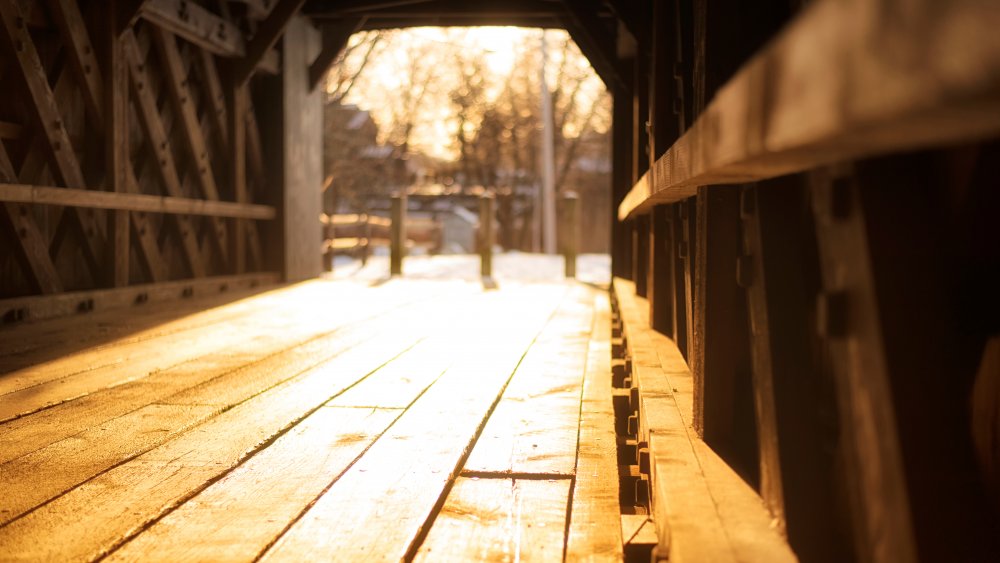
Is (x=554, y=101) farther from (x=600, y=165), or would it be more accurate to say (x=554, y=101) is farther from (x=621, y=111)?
(x=621, y=111)

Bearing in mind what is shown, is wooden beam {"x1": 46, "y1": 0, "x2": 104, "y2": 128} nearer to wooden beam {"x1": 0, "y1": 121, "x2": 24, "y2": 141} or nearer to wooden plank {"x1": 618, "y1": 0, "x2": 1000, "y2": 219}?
wooden beam {"x1": 0, "y1": 121, "x2": 24, "y2": 141}

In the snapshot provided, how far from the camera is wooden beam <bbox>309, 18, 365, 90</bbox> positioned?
962 centimetres

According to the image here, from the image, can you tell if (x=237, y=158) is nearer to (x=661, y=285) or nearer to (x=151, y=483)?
(x=661, y=285)

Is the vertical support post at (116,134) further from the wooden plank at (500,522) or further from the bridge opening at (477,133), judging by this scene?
the bridge opening at (477,133)

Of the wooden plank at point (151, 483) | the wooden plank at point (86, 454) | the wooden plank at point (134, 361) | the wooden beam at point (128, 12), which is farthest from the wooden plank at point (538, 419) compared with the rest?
the wooden beam at point (128, 12)

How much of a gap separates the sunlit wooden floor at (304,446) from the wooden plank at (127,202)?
3.17ft

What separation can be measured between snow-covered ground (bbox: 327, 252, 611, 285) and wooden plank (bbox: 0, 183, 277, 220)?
83.8 inches

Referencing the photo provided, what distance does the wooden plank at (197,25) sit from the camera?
6848 mm

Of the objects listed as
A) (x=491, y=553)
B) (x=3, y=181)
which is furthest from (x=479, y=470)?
(x=3, y=181)

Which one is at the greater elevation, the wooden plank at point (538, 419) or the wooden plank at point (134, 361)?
the wooden plank at point (134, 361)

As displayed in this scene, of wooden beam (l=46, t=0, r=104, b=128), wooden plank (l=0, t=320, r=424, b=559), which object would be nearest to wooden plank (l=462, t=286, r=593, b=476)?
wooden plank (l=0, t=320, r=424, b=559)

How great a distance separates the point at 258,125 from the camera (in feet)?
30.3

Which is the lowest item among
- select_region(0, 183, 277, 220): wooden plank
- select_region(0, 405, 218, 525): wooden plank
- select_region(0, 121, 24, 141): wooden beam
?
select_region(0, 405, 218, 525): wooden plank

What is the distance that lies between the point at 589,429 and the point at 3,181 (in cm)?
413
